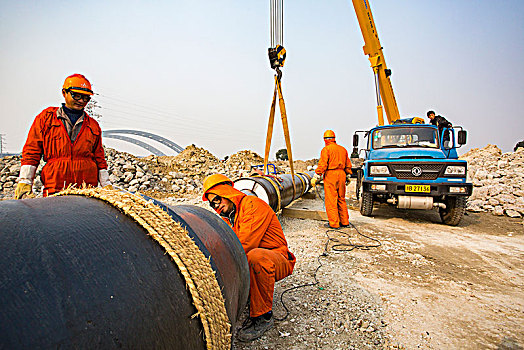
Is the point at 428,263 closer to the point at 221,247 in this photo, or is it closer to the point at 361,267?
the point at 361,267

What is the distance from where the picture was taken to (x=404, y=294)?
2.81 m

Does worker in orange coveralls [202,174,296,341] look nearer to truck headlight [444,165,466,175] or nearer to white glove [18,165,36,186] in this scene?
white glove [18,165,36,186]

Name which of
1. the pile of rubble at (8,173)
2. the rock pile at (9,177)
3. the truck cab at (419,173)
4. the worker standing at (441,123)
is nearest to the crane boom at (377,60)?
the worker standing at (441,123)

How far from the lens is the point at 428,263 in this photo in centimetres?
366

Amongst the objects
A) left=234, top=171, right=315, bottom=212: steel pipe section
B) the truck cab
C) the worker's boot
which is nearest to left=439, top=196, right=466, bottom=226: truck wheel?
the truck cab

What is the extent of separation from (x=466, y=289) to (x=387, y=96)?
699 cm

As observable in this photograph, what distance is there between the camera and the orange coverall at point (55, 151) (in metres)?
2.27

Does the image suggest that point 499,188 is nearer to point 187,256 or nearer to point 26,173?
point 187,256

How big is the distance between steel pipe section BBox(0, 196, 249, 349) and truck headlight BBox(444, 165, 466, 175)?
18.8 feet

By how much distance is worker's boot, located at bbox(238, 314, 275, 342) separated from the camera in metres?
2.08

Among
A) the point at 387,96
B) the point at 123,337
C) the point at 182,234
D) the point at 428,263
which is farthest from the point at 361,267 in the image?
the point at 387,96

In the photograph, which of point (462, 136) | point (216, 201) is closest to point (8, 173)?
point (216, 201)

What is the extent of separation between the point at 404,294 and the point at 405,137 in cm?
469

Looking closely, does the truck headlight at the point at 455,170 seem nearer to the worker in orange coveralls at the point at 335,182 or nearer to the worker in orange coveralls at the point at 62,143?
the worker in orange coveralls at the point at 335,182
